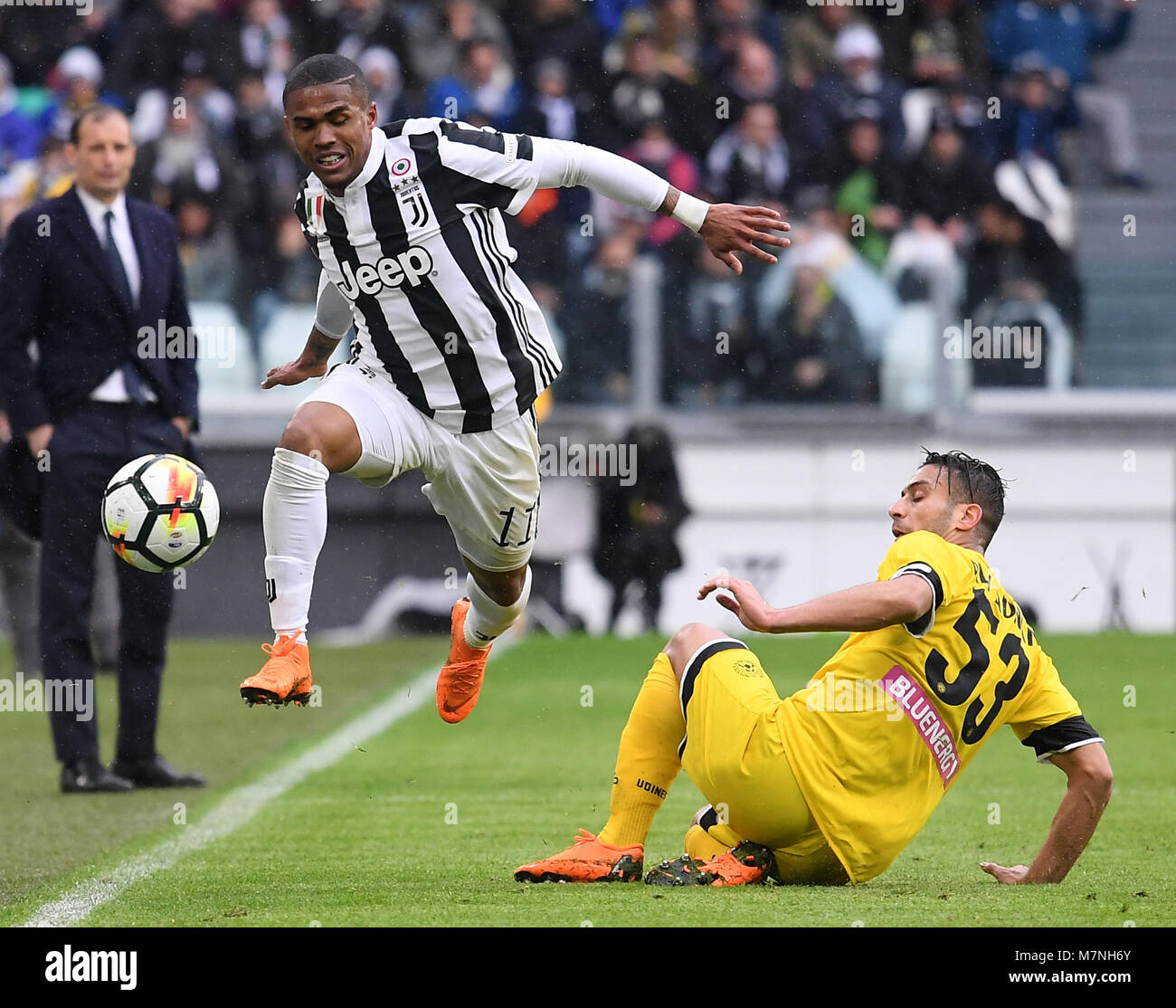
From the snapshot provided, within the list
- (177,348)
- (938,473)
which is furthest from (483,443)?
(177,348)

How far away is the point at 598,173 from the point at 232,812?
9.41 ft

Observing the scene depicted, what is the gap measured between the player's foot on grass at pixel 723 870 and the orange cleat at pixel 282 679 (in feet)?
3.59

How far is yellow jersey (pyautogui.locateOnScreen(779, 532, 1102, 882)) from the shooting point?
492cm

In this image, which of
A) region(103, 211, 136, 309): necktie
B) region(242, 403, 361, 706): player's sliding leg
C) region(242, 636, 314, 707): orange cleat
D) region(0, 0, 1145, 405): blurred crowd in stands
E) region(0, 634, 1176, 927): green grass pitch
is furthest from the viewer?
region(0, 0, 1145, 405): blurred crowd in stands

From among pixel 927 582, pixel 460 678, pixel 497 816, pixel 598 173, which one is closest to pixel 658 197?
pixel 598 173

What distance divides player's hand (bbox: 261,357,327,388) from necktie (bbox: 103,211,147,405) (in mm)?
1383

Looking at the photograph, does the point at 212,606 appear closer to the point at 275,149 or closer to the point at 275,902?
the point at 275,149

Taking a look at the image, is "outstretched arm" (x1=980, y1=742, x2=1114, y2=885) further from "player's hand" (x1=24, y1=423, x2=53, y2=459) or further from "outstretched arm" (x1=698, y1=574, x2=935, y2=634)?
"player's hand" (x1=24, y1=423, x2=53, y2=459)

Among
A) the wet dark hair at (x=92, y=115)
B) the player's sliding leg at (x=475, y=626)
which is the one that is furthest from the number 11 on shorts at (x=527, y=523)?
the wet dark hair at (x=92, y=115)

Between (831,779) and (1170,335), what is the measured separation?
10109 millimetres

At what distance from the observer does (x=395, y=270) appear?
19.1 feet

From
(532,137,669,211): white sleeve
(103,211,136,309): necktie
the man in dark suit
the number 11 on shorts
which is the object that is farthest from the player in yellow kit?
(103,211,136,309): necktie

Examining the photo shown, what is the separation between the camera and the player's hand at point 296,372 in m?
6.46

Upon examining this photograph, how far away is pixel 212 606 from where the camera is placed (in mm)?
14062
